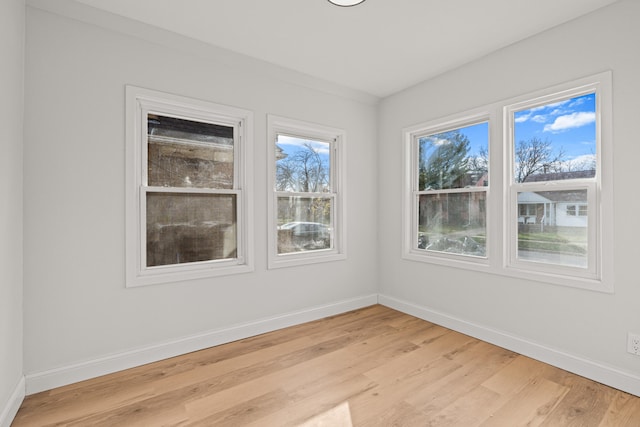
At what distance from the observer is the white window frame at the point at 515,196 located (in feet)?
7.20

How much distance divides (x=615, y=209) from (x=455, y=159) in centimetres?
141

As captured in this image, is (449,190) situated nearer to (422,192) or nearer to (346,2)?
(422,192)

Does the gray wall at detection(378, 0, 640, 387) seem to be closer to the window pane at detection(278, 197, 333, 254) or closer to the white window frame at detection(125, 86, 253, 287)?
the window pane at detection(278, 197, 333, 254)

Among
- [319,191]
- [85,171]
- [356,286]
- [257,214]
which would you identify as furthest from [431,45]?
[85,171]

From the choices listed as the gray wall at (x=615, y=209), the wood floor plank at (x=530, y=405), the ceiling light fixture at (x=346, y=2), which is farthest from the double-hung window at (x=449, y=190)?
the ceiling light fixture at (x=346, y=2)

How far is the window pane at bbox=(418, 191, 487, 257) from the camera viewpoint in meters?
3.06

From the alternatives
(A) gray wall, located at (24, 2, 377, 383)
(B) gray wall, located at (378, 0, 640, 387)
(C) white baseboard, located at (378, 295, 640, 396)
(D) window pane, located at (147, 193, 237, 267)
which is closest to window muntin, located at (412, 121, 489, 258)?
(B) gray wall, located at (378, 0, 640, 387)

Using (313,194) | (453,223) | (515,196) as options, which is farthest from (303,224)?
(515,196)

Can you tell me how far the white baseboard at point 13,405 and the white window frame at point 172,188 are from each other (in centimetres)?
81

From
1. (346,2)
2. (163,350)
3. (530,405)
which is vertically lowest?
(530,405)

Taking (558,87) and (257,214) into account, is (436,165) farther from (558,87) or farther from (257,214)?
(257,214)

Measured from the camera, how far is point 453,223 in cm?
331

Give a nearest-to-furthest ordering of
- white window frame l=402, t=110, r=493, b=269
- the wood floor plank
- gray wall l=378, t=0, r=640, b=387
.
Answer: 1. the wood floor plank
2. gray wall l=378, t=0, r=640, b=387
3. white window frame l=402, t=110, r=493, b=269

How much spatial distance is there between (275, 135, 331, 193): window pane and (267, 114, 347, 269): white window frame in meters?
0.06
